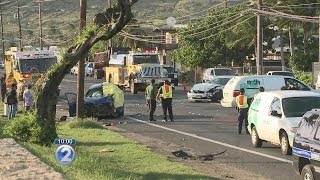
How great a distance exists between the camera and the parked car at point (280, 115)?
715 inches

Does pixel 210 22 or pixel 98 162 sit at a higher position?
pixel 210 22

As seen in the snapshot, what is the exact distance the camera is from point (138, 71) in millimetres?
49312

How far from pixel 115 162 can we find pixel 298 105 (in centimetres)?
529

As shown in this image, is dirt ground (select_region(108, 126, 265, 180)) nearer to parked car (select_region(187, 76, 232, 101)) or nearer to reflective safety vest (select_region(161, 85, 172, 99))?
reflective safety vest (select_region(161, 85, 172, 99))

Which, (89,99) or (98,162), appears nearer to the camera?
(98,162)

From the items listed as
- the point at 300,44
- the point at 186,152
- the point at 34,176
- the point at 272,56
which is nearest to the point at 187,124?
the point at 186,152

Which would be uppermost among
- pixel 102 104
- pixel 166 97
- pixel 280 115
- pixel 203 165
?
pixel 166 97

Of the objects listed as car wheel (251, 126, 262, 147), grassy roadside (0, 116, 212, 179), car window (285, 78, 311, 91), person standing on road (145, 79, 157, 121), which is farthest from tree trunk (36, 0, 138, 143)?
car window (285, 78, 311, 91)

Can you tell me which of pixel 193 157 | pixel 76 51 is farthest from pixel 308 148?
pixel 76 51

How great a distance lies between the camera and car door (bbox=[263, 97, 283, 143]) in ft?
61.1

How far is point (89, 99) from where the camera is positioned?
1202 inches

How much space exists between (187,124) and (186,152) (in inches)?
331

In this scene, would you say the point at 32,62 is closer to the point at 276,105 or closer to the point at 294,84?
the point at 294,84

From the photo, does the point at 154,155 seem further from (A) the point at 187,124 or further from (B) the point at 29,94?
(B) the point at 29,94
